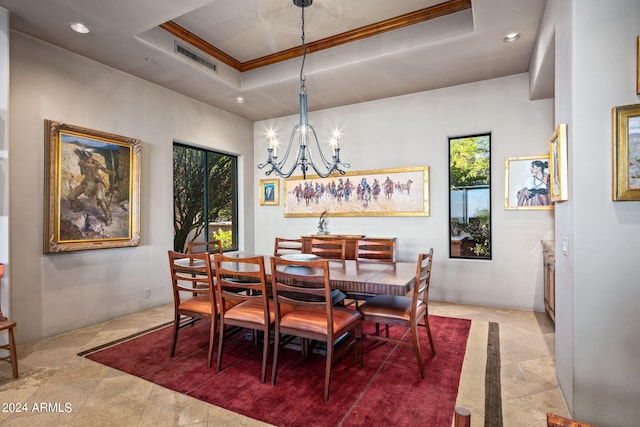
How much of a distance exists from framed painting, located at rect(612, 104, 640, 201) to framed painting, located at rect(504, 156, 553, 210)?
97.5 inches

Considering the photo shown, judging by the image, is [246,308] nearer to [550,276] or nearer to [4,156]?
[4,156]

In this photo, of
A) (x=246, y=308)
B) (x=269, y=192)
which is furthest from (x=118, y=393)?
(x=269, y=192)

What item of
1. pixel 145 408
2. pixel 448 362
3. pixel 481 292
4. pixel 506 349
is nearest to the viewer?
pixel 145 408

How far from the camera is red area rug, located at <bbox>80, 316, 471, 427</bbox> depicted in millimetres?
2082

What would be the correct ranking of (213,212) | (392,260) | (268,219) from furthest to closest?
(268,219)
(213,212)
(392,260)

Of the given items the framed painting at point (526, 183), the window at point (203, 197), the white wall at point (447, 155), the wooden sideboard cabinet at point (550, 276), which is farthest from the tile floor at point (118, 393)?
the window at point (203, 197)

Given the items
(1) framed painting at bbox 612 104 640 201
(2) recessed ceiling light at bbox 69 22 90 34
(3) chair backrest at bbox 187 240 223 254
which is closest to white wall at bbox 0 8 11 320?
(2) recessed ceiling light at bbox 69 22 90 34

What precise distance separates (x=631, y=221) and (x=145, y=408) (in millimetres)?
3132

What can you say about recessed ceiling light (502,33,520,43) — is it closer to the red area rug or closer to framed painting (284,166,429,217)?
framed painting (284,166,429,217)

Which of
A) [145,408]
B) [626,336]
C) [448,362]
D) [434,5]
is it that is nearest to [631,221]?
[626,336]

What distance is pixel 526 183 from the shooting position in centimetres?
424

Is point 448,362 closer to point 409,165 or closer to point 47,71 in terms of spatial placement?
point 409,165

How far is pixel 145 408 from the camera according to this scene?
7.10ft

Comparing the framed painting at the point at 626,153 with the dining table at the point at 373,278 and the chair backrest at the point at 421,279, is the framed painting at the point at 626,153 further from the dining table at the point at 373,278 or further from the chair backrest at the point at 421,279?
the dining table at the point at 373,278
